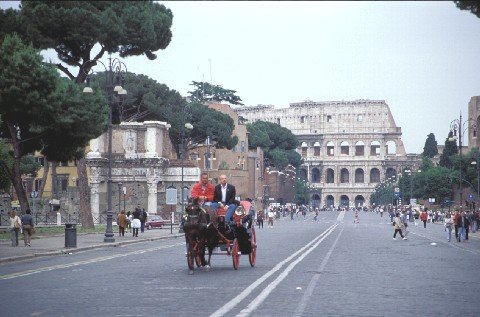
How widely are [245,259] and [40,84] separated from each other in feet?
71.7

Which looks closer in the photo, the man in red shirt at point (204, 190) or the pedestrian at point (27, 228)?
the man in red shirt at point (204, 190)

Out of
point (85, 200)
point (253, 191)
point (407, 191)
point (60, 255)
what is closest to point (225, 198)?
point (60, 255)

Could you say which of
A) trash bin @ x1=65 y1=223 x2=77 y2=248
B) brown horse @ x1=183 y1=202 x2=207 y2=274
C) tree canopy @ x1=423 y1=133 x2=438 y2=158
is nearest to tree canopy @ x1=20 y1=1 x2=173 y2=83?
trash bin @ x1=65 y1=223 x2=77 y2=248

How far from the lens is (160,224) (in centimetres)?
6456

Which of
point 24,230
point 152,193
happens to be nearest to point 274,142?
point 152,193

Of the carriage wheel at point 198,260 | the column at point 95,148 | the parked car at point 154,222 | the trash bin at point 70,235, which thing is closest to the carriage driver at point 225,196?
the carriage wheel at point 198,260

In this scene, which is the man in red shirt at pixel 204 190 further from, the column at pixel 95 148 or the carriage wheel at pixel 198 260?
the column at pixel 95 148

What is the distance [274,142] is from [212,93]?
29.3 metres

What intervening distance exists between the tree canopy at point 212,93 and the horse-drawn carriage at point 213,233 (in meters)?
117

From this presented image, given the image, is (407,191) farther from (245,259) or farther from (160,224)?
(245,259)

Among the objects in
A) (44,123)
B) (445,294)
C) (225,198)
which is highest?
(44,123)

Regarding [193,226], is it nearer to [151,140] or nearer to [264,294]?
[264,294]

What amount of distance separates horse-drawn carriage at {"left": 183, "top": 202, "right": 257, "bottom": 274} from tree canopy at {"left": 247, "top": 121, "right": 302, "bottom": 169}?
123645 mm

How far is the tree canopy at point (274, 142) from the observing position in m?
146
